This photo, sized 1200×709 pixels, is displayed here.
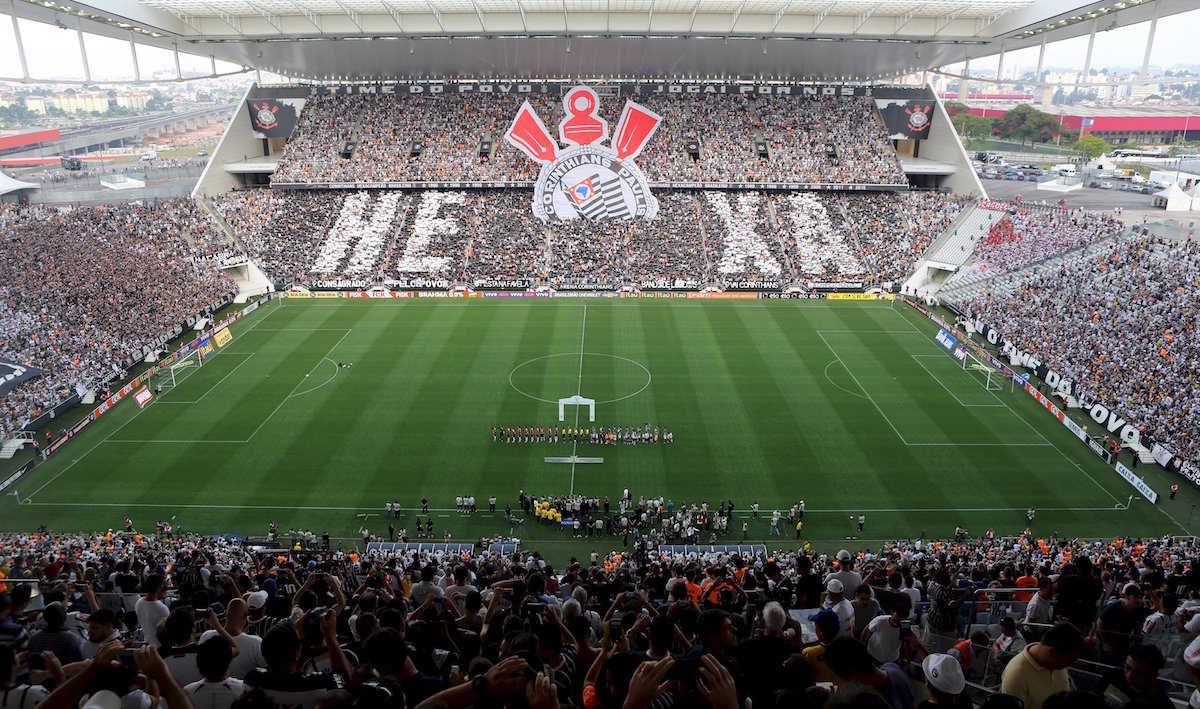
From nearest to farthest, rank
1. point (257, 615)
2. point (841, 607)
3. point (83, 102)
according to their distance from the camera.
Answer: point (841, 607) → point (257, 615) → point (83, 102)

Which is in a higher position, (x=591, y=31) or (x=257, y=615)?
(x=591, y=31)

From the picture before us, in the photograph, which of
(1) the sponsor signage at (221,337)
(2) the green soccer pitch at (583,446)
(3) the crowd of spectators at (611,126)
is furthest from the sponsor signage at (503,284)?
(1) the sponsor signage at (221,337)

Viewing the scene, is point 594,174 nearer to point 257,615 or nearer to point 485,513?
point 485,513

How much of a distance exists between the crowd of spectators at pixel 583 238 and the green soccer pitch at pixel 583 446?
10455mm

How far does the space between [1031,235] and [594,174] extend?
30754mm

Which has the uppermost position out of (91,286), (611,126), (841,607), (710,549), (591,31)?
(591,31)

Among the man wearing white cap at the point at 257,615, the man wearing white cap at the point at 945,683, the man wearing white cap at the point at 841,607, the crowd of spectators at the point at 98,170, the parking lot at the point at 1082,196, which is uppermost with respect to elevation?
the man wearing white cap at the point at 945,683

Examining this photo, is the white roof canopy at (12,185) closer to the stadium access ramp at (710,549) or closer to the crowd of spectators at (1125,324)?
the stadium access ramp at (710,549)

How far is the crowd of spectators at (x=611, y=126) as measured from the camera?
214 ft

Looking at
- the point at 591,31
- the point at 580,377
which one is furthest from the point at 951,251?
the point at 580,377

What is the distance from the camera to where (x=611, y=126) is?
65.6 meters

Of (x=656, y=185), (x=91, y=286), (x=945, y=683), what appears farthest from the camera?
(x=656, y=185)

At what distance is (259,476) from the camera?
29.2 meters

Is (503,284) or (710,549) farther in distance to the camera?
(503,284)
